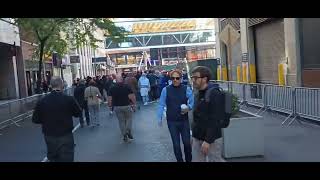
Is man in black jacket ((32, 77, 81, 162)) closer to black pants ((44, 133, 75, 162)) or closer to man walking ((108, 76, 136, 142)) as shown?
black pants ((44, 133, 75, 162))

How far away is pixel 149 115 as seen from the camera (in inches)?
746

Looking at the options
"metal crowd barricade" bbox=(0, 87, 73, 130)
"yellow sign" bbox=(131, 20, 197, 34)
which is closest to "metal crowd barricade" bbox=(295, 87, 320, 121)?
"metal crowd barricade" bbox=(0, 87, 73, 130)

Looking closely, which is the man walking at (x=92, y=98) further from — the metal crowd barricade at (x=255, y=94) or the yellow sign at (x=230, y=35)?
the metal crowd barricade at (x=255, y=94)

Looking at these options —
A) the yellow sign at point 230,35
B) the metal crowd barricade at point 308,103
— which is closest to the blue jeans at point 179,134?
the yellow sign at point 230,35

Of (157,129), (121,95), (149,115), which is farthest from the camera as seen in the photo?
(149,115)

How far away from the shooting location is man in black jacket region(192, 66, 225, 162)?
20.6 feet

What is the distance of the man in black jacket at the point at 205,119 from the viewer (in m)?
6.29

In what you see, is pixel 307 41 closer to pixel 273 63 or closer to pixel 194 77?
pixel 273 63

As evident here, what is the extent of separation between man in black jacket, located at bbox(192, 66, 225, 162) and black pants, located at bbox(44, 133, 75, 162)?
A: 1778 mm

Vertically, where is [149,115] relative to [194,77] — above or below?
below

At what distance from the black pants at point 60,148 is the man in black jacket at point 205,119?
1.78 m
